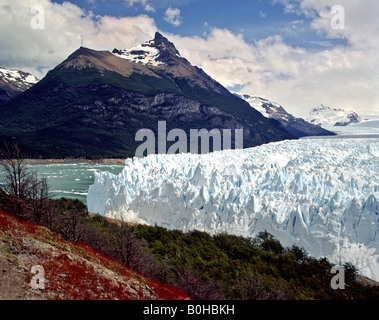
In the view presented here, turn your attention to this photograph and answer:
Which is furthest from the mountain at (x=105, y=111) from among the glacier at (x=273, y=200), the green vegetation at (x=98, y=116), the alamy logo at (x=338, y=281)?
the alamy logo at (x=338, y=281)

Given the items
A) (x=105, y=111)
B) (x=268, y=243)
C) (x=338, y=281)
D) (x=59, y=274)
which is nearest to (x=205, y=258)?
(x=268, y=243)

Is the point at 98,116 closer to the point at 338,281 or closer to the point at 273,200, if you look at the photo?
the point at 273,200

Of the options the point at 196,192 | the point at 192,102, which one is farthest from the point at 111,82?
the point at 196,192

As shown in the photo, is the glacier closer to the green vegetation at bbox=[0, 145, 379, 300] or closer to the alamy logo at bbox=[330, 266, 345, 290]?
the green vegetation at bbox=[0, 145, 379, 300]
